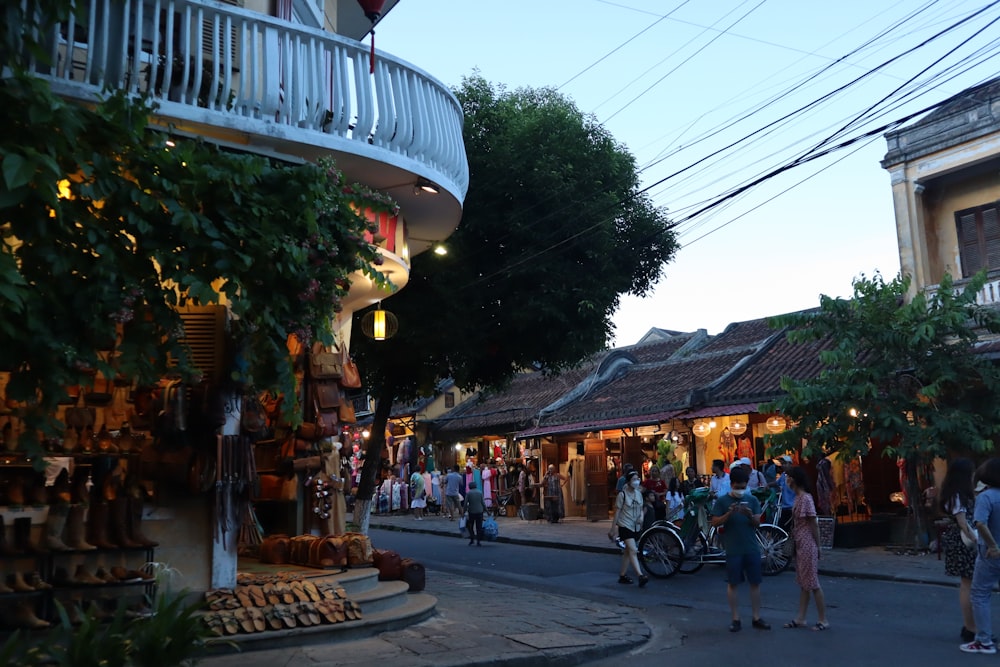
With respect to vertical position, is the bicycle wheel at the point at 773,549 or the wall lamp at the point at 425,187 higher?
the wall lamp at the point at 425,187

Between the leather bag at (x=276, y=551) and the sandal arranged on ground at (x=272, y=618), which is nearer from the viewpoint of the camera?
the sandal arranged on ground at (x=272, y=618)

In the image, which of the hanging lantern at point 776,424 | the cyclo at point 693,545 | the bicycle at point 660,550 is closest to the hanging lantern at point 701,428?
the hanging lantern at point 776,424

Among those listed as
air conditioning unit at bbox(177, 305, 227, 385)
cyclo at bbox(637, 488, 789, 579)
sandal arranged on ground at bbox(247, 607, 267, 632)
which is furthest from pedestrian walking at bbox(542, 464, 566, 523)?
sandal arranged on ground at bbox(247, 607, 267, 632)

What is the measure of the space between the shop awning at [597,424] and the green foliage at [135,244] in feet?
53.8

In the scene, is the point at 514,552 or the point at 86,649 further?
the point at 514,552

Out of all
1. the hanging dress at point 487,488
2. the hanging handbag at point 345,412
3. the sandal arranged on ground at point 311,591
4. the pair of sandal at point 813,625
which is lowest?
the pair of sandal at point 813,625

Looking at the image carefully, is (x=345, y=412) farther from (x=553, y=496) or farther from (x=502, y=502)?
(x=502, y=502)

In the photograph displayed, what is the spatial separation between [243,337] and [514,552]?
41.5 ft

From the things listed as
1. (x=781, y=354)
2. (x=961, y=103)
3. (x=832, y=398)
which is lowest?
(x=832, y=398)

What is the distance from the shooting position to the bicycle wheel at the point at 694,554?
14.1 meters

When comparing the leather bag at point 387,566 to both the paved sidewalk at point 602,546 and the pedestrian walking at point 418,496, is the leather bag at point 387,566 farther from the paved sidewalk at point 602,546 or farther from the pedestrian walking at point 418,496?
the pedestrian walking at point 418,496

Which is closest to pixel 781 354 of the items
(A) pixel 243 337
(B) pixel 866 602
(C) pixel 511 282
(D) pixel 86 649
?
(C) pixel 511 282

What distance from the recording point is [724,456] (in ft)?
75.4

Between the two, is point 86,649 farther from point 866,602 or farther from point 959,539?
point 866,602
